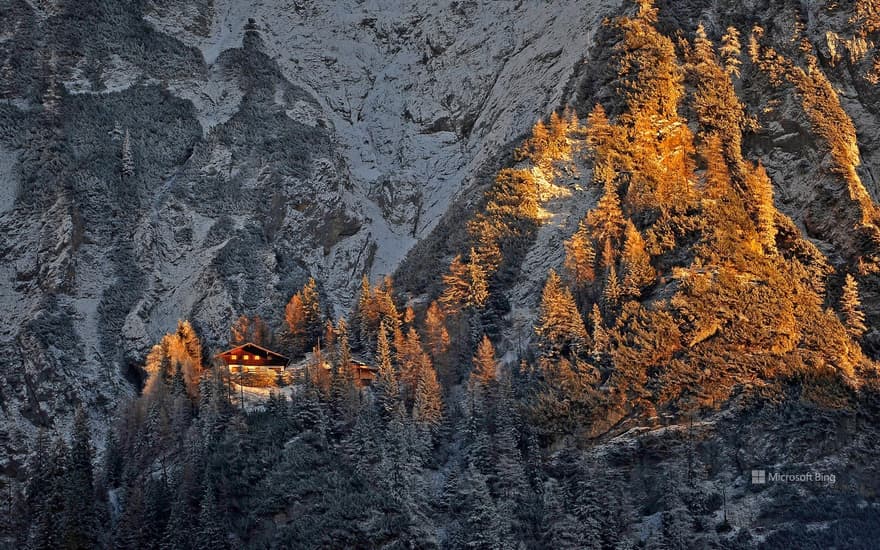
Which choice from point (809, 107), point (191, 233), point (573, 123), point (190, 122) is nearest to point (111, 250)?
point (191, 233)

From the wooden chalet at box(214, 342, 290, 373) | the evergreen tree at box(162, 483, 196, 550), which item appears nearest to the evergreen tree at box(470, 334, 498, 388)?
the wooden chalet at box(214, 342, 290, 373)

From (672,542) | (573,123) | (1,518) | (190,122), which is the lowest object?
(672,542)

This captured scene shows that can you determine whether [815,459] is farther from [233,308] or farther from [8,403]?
[8,403]

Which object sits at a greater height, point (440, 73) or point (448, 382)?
point (440, 73)

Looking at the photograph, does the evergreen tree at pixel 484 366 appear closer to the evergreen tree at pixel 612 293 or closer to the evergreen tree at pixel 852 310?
the evergreen tree at pixel 612 293

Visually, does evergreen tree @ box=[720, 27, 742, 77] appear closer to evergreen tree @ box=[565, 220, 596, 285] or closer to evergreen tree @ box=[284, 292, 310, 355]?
evergreen tree @ box=[565, 220, 596, 285]

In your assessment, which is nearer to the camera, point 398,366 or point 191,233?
point 398,366

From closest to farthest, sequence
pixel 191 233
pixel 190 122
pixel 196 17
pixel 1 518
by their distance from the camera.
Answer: pixel 1 518 < pixel 191 233 < pixel 190 122 < pixel 196 17

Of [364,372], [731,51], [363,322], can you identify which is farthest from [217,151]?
[731,51]
